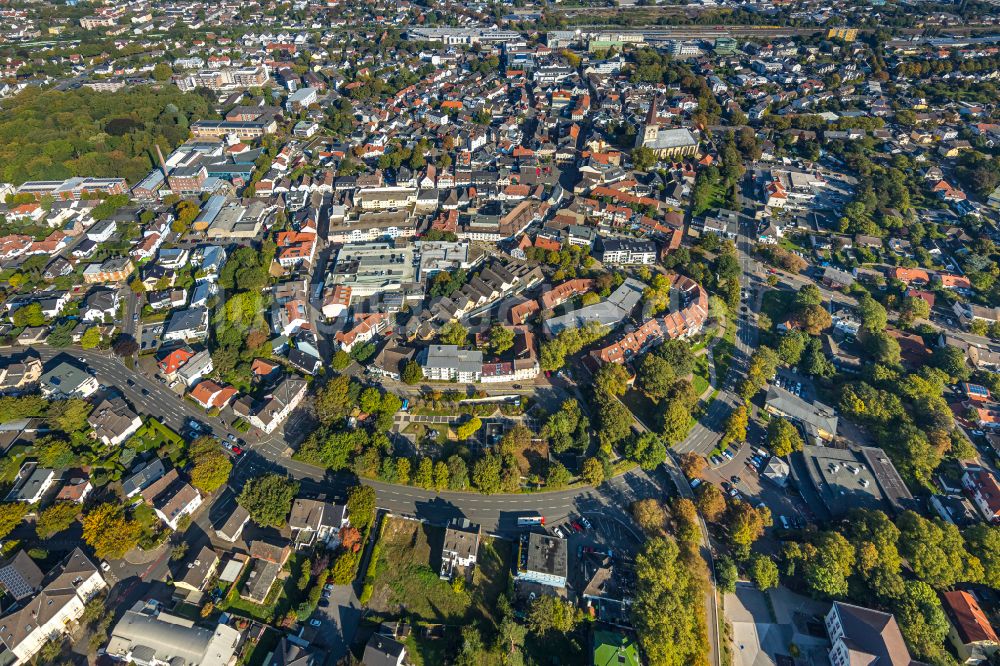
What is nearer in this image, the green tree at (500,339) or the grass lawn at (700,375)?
the grass lawn at (700,375)

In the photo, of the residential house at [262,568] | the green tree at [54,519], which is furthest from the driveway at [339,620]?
the green tree at [54,519]

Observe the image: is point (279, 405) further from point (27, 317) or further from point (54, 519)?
point (27, 317)

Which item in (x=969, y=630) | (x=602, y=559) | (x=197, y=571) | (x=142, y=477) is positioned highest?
(x=969, y=630)

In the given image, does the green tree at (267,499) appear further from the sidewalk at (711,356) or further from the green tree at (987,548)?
the green tree at (987,548)

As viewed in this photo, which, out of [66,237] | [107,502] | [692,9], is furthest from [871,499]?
[692,9]

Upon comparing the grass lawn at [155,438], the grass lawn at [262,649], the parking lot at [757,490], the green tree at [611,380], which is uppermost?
the green tree at [611,380]

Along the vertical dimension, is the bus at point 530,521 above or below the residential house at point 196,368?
below

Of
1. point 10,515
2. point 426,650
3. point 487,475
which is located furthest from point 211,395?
point 426,650
